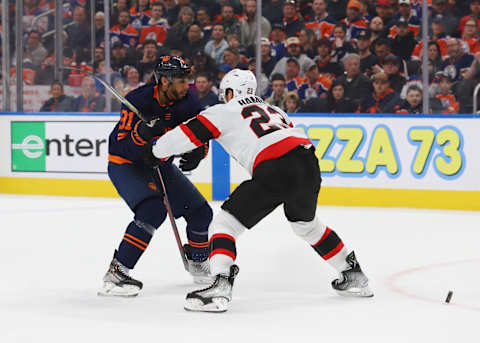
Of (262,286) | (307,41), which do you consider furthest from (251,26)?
(262,286)

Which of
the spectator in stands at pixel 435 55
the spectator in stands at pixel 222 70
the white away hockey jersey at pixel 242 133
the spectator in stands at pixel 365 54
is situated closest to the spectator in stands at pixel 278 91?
the spectator in stands at pixel 222 70

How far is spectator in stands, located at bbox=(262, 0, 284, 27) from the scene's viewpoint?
851 cm

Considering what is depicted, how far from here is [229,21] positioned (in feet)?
28.8

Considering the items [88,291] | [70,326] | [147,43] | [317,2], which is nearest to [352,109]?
[317,2]

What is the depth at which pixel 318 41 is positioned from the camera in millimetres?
8648

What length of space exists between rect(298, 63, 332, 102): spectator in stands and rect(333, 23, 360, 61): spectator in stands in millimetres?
245

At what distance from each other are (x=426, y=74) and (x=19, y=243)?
3.83 metres

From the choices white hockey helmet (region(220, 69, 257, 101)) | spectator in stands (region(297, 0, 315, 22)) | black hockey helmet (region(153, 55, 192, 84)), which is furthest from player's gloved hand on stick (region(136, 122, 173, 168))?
spectator in stands (region(297, 0, 315, 22))

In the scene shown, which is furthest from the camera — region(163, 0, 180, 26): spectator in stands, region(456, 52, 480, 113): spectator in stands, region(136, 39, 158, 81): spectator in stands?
region(163, 0, 180, 26): spectator in stands

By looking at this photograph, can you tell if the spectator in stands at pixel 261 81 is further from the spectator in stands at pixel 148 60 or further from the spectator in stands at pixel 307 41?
the spectator in stands at pixel 148 60

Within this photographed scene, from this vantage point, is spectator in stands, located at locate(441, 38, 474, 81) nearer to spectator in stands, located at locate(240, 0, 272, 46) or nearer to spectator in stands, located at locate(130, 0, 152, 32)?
spectator in stands, located at locate(240, 0, 272, 46)

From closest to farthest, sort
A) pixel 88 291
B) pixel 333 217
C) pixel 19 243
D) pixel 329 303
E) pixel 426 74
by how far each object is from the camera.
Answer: pixel 329 303 → pixel 88 291 → pixel 19 243 → pixel 333 217 → pixel 426 74

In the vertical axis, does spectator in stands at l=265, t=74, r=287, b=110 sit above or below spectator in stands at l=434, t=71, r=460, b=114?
below

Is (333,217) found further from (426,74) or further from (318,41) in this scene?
(318,41)
